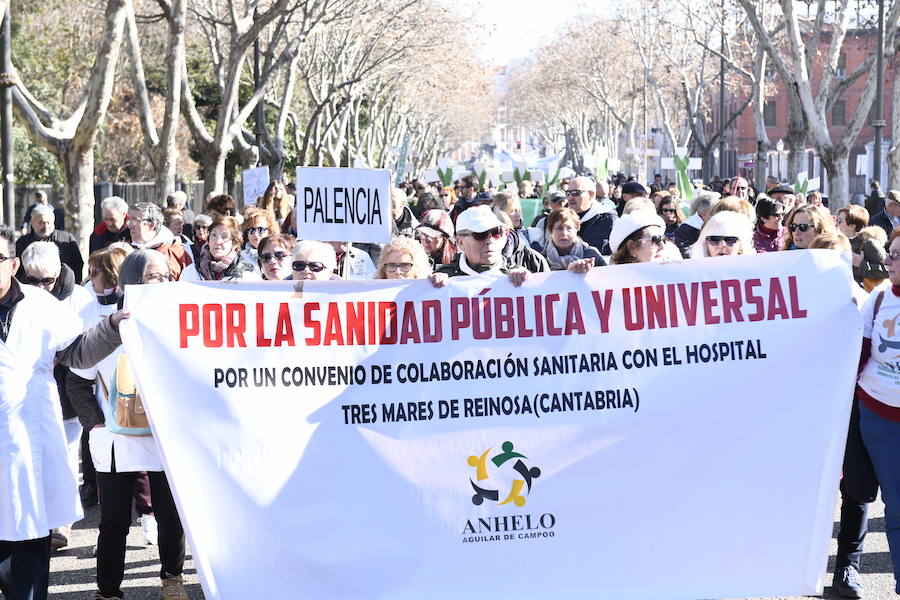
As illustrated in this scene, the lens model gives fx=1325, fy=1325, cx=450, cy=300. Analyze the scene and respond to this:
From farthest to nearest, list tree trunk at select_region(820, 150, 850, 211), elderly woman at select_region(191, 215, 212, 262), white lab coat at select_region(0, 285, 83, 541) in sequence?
tree trunk at select_region(820, 150, 850, 211), elderly woman at select_region(191, 215, 212, 262), white lab coat at select_region(0, 285, 83, 541)

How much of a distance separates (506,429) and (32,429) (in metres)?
1.79

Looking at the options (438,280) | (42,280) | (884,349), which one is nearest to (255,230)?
(42,280)

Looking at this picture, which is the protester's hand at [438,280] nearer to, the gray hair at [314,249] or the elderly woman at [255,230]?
the gray hair at [314,249]

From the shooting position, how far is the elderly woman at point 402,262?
628 cm

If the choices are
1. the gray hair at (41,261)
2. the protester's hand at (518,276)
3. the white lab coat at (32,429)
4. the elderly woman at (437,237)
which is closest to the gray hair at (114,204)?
the elderly woman at (437,237)

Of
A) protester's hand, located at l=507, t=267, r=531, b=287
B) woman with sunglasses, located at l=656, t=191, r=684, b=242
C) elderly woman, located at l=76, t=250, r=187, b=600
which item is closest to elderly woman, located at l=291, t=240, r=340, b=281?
elderly woman, located at l=76, t=250, r=187, b=600

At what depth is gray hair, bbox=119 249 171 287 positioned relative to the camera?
545cm

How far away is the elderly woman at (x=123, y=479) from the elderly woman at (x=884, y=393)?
2.91 meters

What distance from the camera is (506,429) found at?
511 cm

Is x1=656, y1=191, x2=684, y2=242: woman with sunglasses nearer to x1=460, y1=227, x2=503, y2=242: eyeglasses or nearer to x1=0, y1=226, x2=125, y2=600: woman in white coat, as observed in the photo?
x1=460, y1=227, x2=503, y2=242: eyeglasses

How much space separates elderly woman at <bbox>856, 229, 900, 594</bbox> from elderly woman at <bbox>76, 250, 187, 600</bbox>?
9.54 ft

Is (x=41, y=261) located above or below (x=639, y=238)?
below

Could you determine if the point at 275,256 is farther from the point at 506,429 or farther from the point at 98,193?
the point at 98,193

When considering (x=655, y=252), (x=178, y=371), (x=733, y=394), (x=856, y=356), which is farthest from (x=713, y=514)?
(x=178, y=371)
